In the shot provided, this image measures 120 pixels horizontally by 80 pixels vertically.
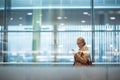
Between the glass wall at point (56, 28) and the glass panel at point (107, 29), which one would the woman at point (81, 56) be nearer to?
the glass wall at point (56, 28)

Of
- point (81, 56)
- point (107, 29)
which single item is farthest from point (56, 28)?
point (81, 56)

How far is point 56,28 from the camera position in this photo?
12.5 m

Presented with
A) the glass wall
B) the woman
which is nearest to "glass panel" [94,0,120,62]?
the glass wall

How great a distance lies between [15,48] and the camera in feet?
39.8

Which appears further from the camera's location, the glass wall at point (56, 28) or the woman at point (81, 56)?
the glass wall at point (56, 28)

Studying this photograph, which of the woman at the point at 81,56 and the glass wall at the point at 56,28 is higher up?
the glass wall at the point at 56,28

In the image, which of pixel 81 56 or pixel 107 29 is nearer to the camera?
pixel 81 56

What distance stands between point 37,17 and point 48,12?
450 mm

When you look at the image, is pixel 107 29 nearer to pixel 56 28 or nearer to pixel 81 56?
pixel 56 28

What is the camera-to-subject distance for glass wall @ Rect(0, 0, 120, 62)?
1185 cm

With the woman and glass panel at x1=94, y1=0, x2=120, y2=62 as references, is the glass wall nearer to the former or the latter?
glass panel at x1=94, y1=0, x2=120, y2=62

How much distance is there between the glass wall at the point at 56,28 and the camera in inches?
467

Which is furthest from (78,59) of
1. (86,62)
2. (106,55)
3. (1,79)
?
(106,55)

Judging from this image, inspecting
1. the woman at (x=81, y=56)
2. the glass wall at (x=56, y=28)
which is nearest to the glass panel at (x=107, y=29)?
the glass wall at (x=56, y=28)
